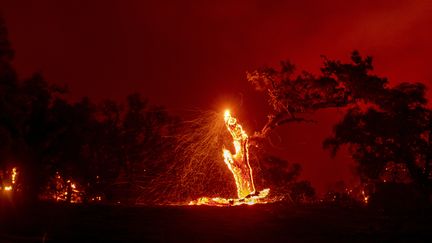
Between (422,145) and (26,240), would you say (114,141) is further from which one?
(26,240)

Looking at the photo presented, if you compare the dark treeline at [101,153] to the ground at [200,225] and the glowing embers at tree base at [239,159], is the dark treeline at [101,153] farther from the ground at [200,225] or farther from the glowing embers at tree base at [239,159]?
the ground at [200,225]

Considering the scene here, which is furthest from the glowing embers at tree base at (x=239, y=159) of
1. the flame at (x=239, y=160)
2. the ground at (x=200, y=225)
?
the ground at (x=200, y=225)

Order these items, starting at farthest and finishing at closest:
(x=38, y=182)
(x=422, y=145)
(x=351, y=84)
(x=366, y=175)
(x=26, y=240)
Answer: (x=38, y=182) < (x=366, y=175) < (x=422, y=145) < (x=351, y=84) < (x=26, y=240)

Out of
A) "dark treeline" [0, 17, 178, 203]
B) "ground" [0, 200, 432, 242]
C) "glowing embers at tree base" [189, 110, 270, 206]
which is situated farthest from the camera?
"dark treeline" [0, 17, 178, 203]

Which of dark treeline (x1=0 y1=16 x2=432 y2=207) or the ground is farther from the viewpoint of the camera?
dark treeline (x1=0 y1=16 x2=432 y2=207)

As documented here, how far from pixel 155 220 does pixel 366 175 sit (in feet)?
37.3

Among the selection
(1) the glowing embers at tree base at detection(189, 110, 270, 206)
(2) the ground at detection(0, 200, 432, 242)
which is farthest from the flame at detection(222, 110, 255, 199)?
(2) the ground at detection(0, 200, 432, 242)

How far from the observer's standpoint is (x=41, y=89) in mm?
23531

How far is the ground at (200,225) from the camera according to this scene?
7898 millimetres

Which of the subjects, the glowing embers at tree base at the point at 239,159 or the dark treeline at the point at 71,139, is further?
the dark treeline at the point at 71,139

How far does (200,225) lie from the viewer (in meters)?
8.93

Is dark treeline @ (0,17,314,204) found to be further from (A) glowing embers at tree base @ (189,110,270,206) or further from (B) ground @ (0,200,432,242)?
(B) ground @ (0,200,432,242)

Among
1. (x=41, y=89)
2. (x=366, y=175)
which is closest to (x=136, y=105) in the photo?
(x=41, y=89)

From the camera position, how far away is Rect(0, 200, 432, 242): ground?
25.9 ft
